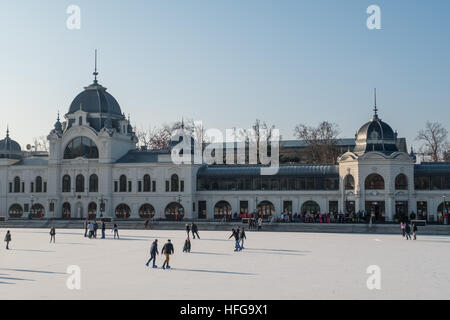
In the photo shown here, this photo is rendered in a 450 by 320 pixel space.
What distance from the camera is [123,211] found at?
7544cm

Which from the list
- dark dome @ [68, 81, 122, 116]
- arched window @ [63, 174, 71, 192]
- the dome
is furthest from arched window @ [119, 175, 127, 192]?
the dome

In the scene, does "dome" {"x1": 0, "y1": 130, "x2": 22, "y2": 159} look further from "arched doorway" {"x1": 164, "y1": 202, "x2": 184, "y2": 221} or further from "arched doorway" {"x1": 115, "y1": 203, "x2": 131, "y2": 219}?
"arched doorway" {"x1": 164, "y1": 202, "x2": 184, "y2": 221}

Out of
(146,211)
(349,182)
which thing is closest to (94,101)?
(146,211)

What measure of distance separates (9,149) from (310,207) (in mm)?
43376

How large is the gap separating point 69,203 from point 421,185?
4445 centimetres

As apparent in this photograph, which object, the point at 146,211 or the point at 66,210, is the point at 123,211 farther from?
the point at 66,210

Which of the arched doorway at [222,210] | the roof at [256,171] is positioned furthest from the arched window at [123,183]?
the arched doorway at [222,210]

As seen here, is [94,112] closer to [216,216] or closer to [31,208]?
[31,208]

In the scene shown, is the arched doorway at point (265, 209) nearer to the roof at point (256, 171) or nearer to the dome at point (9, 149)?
the roof at point (256, 171)

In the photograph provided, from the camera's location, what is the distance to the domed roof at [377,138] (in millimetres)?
65625

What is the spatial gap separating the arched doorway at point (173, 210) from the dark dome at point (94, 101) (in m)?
16.0

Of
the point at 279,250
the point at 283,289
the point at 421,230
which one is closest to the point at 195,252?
the point at 279,250

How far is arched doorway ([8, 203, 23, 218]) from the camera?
260ft
